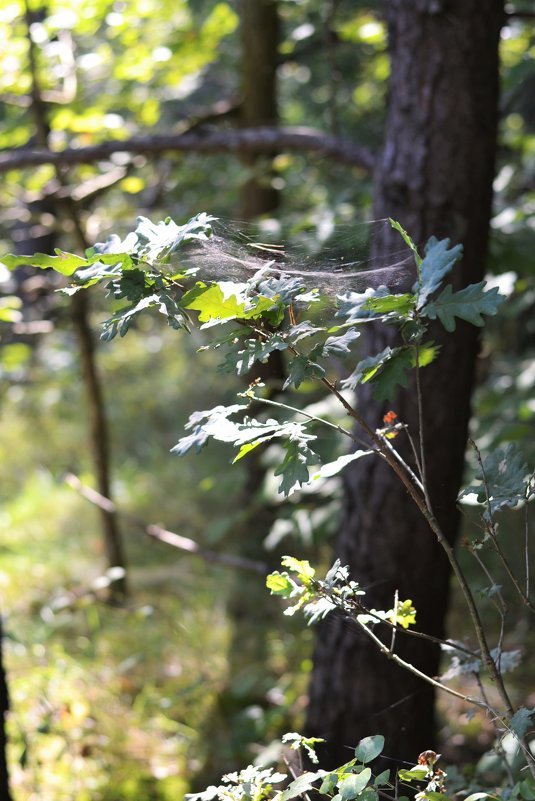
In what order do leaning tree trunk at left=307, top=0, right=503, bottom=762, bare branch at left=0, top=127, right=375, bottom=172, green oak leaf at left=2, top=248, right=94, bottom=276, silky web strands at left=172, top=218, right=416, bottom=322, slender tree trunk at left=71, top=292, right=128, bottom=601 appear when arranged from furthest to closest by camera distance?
slender tree trunk at left=71, top=292, right=128, bottom=601 < bare branch at left=0, top=127, right=375, bottom=172 < leaning tree trunk at left=307, top=0, right=503, bottom=762 < silky web strands at left=172, top=218, right=416, bottom=322 < green oak leaf at left=2, top=248, right=94, bottom=276

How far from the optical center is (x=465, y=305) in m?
1.17

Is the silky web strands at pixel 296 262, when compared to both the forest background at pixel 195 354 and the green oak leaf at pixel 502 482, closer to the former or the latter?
the forest background at pixel 195 354

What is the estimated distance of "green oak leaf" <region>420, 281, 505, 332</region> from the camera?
1.14 metres

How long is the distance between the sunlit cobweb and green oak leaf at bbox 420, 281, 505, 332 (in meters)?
0.17

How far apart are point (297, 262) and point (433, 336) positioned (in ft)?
3.00

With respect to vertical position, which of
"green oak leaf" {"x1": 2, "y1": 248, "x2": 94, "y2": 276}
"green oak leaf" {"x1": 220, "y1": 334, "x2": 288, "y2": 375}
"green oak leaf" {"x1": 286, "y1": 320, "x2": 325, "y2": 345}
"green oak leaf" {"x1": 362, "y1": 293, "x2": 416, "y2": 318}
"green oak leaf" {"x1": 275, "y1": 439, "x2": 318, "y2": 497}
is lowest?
"green oak leaf" {"x1": 275, "y1": 439, "x2": 318, "y2": 497}

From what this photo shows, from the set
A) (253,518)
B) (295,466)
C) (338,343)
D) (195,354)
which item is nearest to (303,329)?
(338,343)

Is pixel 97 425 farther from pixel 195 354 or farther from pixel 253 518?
pixel 253 518

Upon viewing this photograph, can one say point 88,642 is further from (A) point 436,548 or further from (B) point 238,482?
(A) point 436,548

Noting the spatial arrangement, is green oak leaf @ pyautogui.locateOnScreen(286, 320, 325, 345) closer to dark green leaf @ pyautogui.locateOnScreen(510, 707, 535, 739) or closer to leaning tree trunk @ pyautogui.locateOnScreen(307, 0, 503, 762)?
dark green leaf @ pyautogui.locateOnScreen(510, 707, 535, 739)

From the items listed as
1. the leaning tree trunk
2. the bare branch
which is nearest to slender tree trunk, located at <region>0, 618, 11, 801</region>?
the leaning tree trunk

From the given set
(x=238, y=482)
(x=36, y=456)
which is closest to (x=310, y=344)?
(x=238, y=482)

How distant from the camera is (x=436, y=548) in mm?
2242

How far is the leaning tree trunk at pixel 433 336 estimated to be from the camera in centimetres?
222
